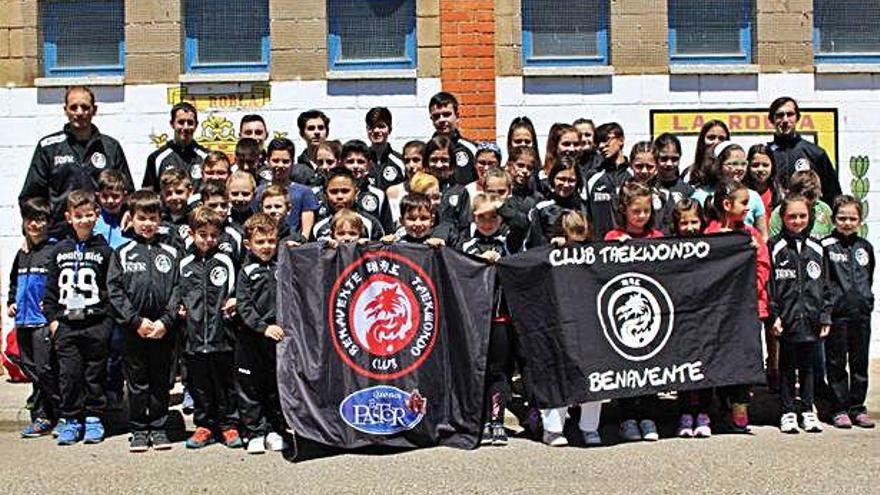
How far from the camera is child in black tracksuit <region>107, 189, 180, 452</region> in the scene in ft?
23.1

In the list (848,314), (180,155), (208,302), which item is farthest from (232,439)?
(848,314)

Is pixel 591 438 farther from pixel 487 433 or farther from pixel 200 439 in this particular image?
pixel 200 439

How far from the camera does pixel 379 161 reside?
872cm

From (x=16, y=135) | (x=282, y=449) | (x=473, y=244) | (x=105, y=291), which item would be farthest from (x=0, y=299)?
(x=473, y=244)

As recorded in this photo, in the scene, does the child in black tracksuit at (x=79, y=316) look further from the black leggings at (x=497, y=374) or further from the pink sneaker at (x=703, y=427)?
the pink sneaker at (x=703, y=427)

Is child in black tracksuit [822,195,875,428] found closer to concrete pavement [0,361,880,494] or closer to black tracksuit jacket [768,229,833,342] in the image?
black tracksuit jacket [768,229,833,342]

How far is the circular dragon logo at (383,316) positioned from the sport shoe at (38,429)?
7.45 feet

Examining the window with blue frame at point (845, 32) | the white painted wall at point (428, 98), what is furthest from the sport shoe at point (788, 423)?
the window with blue frame at point (845, 32)

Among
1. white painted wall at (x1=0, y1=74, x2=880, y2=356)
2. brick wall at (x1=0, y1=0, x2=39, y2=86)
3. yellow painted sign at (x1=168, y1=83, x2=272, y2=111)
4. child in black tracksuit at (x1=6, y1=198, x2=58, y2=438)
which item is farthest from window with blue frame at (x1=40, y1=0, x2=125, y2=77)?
child in black tracksuit at (x1=6, y1=198, x2=58, y2=438)

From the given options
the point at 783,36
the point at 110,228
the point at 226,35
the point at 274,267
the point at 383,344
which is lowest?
the point at 383,344

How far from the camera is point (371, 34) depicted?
10.4 m

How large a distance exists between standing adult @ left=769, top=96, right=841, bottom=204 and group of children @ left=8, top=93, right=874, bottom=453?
2.65 ft

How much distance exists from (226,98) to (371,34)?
1520 mm

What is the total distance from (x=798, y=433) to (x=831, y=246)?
4.23 feet
